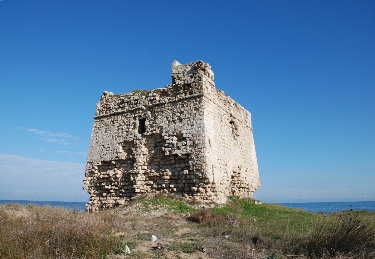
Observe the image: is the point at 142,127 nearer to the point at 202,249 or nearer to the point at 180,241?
the point at 180,241

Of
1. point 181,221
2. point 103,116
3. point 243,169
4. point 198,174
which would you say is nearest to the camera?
point 181,221

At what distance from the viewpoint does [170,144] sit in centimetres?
1194

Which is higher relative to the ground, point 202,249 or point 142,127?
point 142,127

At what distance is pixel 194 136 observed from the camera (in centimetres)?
1148

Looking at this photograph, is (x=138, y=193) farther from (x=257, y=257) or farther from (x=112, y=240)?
(x=257, y=257)

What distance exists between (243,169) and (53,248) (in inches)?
452

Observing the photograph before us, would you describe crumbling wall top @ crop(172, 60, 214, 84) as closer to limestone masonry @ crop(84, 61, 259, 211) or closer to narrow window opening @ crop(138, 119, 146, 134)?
limestone masonry @ crop(84, 61, 259, 211)

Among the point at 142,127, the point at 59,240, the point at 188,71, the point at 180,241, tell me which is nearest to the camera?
the point at 59,240

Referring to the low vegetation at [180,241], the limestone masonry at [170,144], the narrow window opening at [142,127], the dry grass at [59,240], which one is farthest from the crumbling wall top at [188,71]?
the dry grass at [59,240]

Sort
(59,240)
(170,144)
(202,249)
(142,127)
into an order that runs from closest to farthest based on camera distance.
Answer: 1. (59,240)
2. (202,249)
3. (170,144)
4. (142,127)

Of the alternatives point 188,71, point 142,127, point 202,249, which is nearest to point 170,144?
point 142,127

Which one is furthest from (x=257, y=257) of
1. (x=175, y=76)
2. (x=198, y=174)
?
(x=175, y=76)

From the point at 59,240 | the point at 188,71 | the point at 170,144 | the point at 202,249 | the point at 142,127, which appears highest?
the point at 188,71

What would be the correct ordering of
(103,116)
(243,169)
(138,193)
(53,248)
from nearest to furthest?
(53,248)
(138,193)
(103,116)
(243,169)
